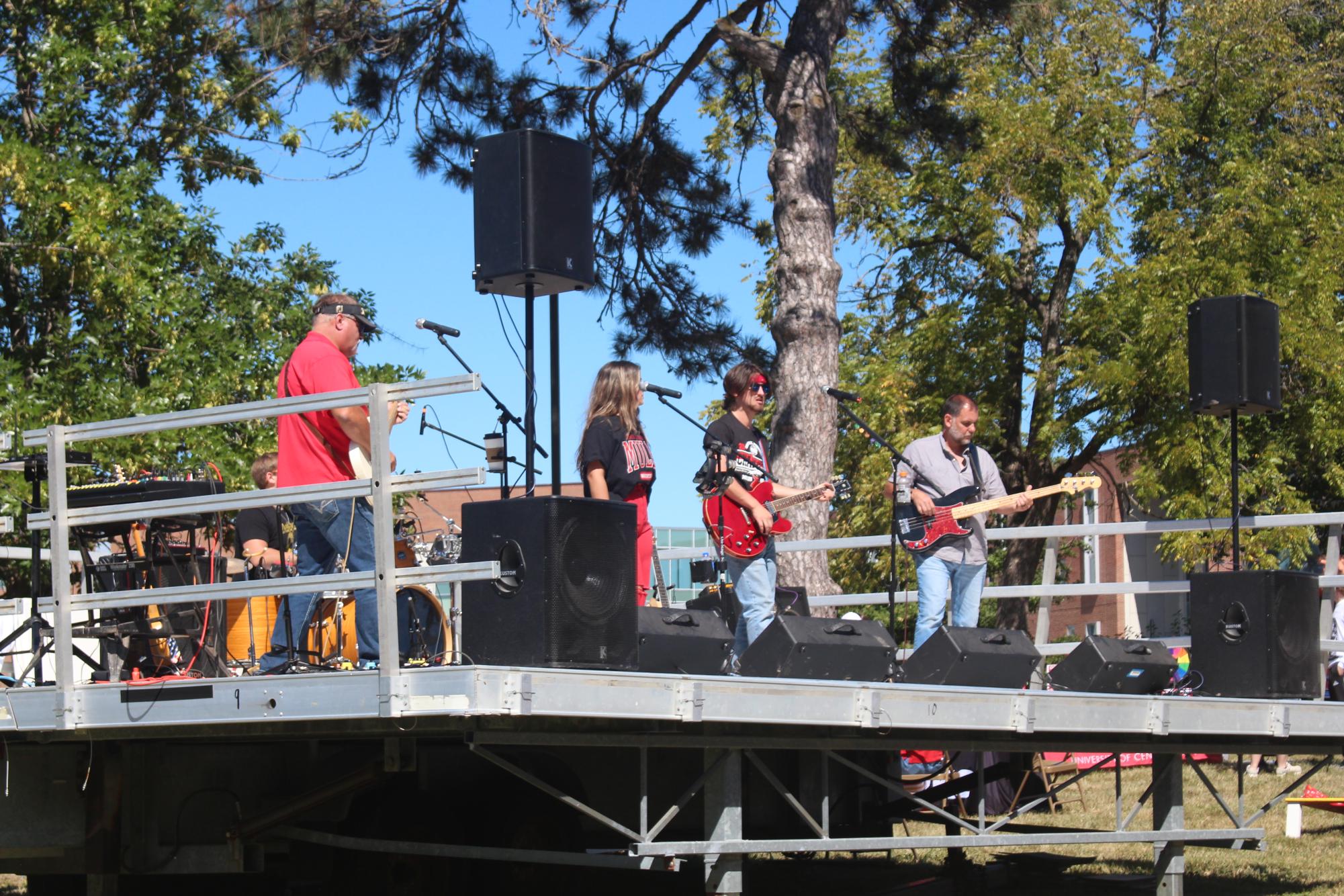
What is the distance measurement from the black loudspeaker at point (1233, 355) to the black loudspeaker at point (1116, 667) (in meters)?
1.73

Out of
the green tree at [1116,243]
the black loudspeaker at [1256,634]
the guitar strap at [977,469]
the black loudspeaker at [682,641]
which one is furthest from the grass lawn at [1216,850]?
the green tree at [1116,243]

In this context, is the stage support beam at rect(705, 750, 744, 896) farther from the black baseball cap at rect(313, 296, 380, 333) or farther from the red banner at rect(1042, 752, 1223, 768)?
the red banner at rect(1042, 752, 1223, 768)

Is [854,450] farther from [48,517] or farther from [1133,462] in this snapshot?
[48,517]

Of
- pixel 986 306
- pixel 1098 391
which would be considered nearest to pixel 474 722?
pixel 1098 391

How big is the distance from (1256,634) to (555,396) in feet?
12.9

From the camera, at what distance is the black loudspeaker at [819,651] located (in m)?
5.91

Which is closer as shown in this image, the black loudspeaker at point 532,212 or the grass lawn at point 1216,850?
the black loudspeaker at point 532,212

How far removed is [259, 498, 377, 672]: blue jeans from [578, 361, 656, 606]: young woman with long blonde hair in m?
1.30

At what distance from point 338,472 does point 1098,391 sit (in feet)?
56.4

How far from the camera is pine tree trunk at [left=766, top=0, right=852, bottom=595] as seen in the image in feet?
→ 36.0

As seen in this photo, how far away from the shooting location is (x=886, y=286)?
81.4 feet

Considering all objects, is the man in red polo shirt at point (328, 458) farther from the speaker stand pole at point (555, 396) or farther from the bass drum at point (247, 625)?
the bass drum at point (247, 625)

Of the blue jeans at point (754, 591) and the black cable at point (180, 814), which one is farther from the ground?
the blue jeans at point (754, 591)

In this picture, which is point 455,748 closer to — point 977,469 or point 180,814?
point 180,814
